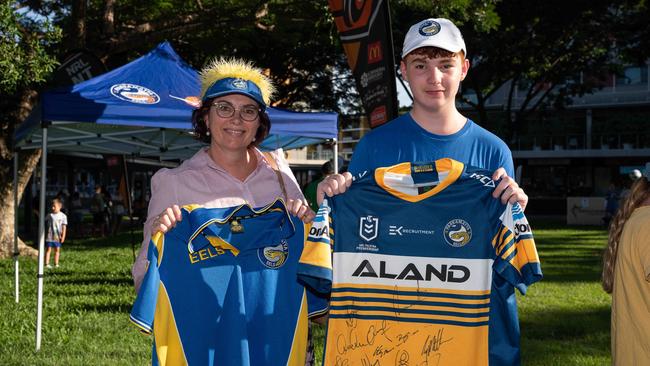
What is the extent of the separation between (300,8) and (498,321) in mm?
12097

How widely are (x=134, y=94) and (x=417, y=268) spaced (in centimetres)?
505

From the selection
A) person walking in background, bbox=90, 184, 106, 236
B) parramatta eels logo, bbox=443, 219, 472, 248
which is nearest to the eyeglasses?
parramatta eels logo, bbox=443, 219, 472, 248

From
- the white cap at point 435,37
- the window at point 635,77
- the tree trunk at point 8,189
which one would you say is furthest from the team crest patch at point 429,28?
the window at point 635,77

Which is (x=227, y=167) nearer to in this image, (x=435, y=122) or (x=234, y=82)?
(x=234, y=82)

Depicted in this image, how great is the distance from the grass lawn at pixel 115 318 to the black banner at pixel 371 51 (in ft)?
8.69

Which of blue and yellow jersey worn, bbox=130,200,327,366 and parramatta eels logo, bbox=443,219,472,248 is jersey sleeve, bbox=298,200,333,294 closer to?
blue and yellow jersey worn, bbox=130,200,327,366

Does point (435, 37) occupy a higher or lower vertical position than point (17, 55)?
lower

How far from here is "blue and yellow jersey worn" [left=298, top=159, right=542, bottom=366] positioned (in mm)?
2924

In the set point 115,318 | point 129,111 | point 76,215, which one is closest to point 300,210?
point 129,111

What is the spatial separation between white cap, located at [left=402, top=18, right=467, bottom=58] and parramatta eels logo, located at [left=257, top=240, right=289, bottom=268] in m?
1.15

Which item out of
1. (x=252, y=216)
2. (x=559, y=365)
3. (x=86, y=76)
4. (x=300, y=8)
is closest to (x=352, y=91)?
(x=300, y=8)

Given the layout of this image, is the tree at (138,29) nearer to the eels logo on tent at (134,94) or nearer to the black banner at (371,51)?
the eels logo on tent at (134,94)

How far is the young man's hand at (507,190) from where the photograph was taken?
2814mm

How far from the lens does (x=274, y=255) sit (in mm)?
3225
